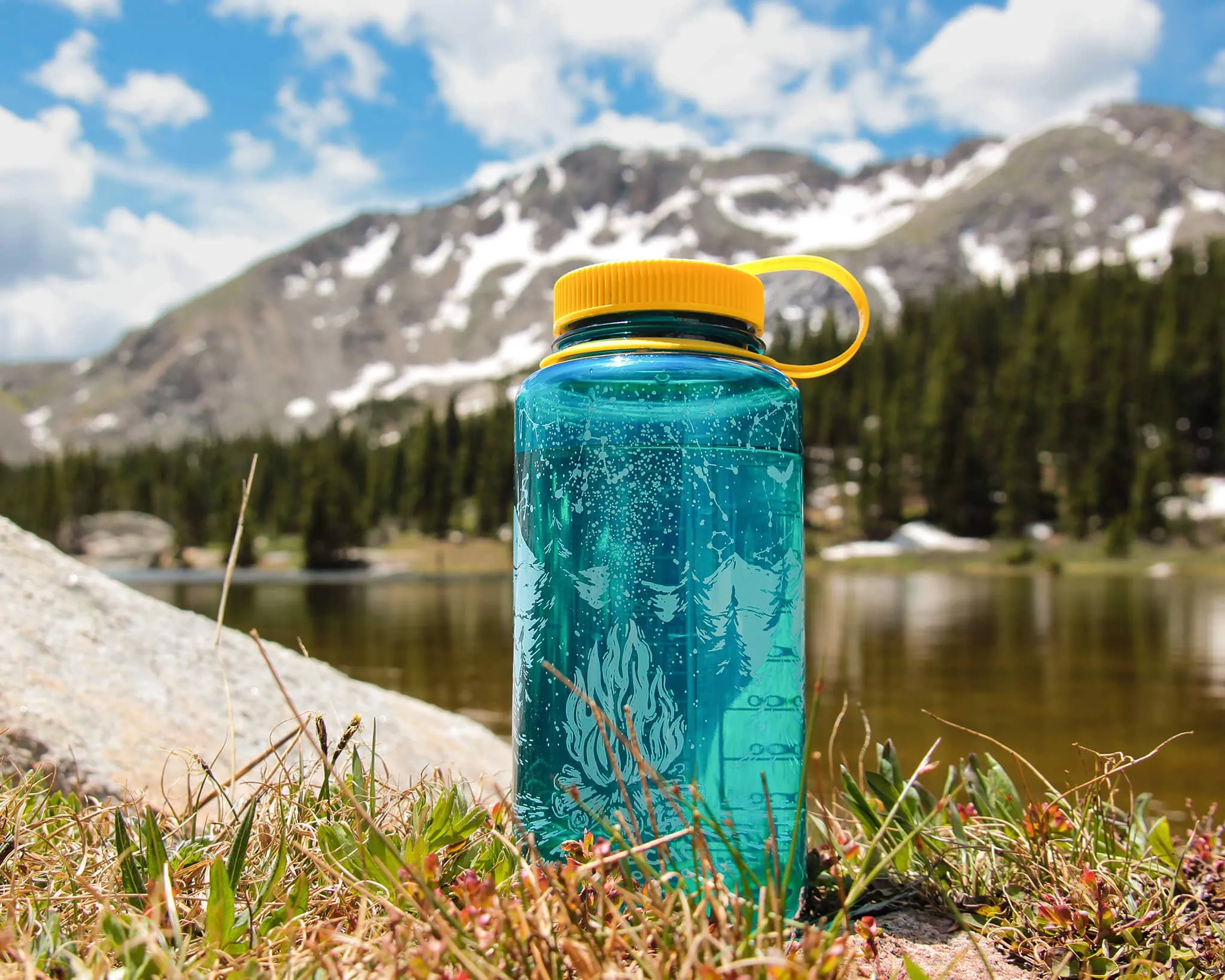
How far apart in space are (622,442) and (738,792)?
676 millimetres

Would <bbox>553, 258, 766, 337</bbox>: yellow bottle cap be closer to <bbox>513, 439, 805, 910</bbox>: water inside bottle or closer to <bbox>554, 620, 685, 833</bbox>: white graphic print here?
<bbox>513, 439, 805, 910</bbox>: water inside bottle

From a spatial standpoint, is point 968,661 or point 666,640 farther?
point 968,661

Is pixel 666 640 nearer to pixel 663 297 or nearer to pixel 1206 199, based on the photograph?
pixel 663 297

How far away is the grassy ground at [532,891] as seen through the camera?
120 centimetres

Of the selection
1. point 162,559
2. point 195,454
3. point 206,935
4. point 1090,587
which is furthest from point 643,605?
point 195,454

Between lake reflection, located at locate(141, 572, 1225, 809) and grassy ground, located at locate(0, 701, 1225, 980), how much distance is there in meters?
0.33

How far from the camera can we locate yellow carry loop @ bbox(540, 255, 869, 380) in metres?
1.72

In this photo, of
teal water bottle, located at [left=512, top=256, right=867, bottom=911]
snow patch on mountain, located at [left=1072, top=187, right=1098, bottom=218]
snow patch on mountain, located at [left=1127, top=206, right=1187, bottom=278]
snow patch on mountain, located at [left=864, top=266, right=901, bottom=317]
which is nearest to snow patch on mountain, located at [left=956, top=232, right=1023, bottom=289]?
snow patch on mountain, located at [left=864, top=266, right=901, bottom=317]

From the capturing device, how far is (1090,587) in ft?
118

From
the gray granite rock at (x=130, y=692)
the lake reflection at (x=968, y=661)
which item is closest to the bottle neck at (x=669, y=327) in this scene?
the gray granite rock at (x=130, y=692)

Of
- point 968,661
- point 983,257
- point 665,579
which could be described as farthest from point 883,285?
point 665,579

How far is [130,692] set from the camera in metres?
3.17

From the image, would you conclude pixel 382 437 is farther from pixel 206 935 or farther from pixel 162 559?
pixel 206 935

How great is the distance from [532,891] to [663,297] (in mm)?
1041
